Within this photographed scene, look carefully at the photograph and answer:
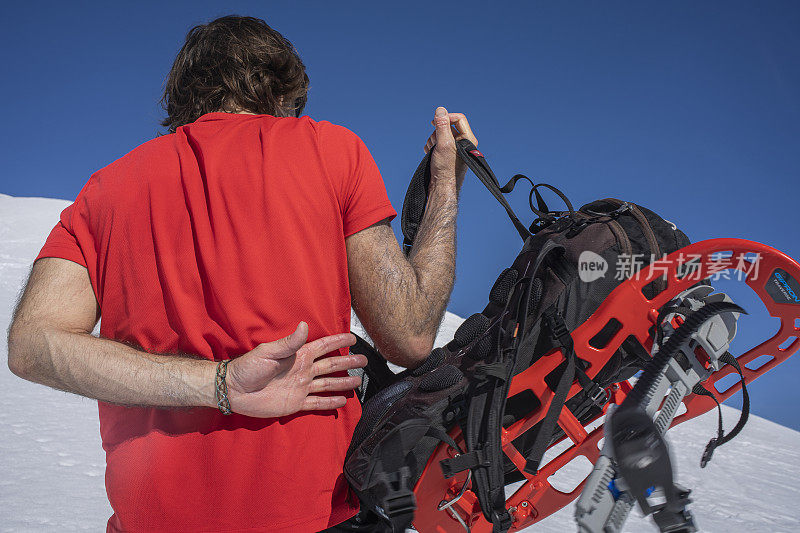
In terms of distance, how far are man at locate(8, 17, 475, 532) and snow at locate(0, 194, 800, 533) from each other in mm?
2591

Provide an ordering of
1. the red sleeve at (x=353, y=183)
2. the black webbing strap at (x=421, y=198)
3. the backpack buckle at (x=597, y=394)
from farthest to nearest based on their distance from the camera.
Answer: the black webbing strap at (x=421, y=198)
the backpack buckle at (x=597, y=394)
the red sleeve at (x=353, y=183)

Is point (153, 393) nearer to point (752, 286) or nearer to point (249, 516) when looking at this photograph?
point (249, 516)

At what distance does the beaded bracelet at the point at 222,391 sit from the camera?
134 cm

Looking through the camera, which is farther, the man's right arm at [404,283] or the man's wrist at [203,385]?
the man's right arm at [404,283]

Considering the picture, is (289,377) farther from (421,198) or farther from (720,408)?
(720,408)

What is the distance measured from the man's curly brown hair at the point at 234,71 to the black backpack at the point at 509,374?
75 centimetres

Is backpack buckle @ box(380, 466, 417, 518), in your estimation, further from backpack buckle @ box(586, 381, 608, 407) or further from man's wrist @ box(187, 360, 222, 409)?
backpack buckle @ box(586, 381, 608, 407)

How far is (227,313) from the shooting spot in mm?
1379

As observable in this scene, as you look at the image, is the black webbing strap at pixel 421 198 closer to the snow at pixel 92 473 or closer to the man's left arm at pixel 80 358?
the man's left arm at pixel 80 358

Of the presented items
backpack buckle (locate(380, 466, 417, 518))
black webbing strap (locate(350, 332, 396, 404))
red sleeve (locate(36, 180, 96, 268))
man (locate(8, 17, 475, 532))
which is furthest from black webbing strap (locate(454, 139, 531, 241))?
red sleeve (locate(36, 180, 96, 268))

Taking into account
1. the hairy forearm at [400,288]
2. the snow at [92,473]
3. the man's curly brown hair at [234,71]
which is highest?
the man's curly brown hair at [234,71]

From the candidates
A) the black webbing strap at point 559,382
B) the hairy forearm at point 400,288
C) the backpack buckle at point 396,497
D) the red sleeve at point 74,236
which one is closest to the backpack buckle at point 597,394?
the black webbing strap at point 559,382

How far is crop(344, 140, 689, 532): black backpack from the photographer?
147cm

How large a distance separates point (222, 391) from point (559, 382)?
0.93m
